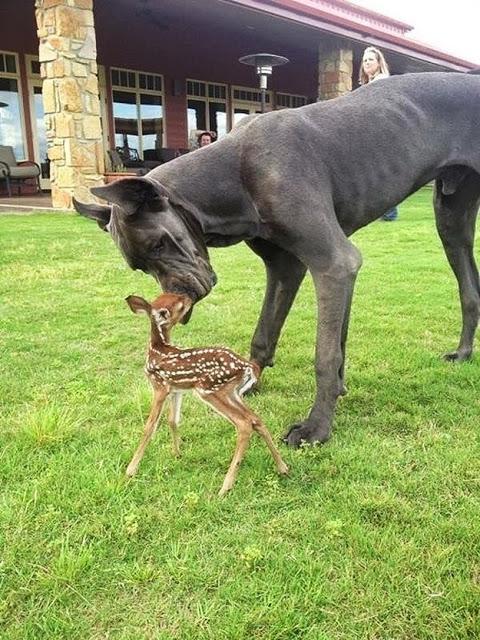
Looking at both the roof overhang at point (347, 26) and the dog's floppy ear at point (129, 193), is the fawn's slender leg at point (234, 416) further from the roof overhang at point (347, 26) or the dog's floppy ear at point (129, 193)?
the roof overhang at point (347, 26)

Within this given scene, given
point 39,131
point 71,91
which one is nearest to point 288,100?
point 39,131

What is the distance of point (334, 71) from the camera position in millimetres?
15797

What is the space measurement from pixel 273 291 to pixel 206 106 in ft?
58.9

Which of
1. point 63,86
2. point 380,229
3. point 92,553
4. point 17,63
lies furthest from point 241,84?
point 92,553

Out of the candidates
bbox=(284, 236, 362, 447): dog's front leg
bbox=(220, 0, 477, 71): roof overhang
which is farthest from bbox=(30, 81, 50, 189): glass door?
bbox=(284, 236, 362, 447): dog's front leg

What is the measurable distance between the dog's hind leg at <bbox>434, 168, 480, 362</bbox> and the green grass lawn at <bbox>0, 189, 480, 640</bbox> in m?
0.30

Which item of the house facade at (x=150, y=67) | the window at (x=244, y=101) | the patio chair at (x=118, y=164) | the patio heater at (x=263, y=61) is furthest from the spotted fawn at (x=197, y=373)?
the window at (x=244, y=101)

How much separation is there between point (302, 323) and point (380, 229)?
5.42 meters

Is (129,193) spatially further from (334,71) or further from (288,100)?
(288,100)

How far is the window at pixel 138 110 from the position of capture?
1761cm

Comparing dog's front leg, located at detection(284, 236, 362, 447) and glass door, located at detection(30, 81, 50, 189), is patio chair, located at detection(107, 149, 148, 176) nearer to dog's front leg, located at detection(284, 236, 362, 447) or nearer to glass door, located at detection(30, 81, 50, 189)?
glass door, located at detection(30, 81, 50, 189)

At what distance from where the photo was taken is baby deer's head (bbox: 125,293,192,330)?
2418mm

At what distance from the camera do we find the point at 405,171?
130 inches

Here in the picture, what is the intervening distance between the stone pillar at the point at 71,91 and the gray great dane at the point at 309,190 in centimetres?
776
